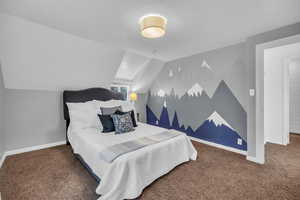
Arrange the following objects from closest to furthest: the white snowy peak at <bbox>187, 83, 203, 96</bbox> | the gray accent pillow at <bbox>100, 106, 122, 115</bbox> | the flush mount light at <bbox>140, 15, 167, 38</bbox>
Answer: the flush mount light at <bbox>140, 15, 167, 38</bbox> < the gray accent pillow at <bbox>100, 106, 122, 115</bbox> < the white snowy peak at <bbox>187, 83, 203, 96</bbox>

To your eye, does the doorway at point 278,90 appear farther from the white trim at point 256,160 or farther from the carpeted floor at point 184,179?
the white trim at point 256,160

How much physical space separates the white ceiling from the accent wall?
63 centimetres

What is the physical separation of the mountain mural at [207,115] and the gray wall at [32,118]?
312 centimetres

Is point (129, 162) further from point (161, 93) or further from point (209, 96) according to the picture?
point (161, 93)

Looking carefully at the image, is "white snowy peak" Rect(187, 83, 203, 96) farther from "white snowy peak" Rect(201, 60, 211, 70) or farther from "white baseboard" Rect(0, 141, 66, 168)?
"white baseboard" Rect(0, 141, 66, 168)

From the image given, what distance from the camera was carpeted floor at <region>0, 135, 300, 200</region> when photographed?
63.3 inches

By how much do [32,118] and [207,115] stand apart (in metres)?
4.11

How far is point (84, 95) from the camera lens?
3344mm

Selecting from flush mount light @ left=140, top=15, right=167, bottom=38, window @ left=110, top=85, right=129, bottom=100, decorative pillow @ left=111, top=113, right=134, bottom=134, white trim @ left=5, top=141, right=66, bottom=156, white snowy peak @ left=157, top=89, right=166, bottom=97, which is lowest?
white trim @ left=5, top=141, right=66, bottom=156

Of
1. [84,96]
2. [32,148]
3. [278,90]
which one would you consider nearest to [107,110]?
[84,96]

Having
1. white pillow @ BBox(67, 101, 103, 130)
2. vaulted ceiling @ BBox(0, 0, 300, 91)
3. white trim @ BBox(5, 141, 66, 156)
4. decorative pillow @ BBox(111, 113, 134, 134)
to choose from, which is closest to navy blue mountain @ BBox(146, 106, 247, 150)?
vaulted ceiling @ BBox(0, 0, 300, 91)

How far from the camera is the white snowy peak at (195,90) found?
11.6 feet

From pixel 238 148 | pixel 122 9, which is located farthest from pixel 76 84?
pixel 238 148

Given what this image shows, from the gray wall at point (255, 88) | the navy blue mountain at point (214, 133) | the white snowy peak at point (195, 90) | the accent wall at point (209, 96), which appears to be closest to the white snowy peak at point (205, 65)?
the accent wall at point (209, 96)
